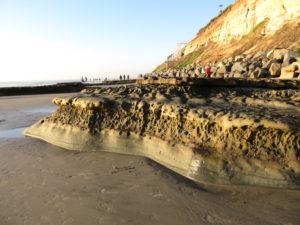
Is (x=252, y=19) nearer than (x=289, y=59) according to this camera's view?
No

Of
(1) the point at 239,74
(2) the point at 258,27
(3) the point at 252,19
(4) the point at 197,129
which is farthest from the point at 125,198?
(3) the point at 252,19

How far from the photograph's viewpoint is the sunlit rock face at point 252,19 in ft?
49.4

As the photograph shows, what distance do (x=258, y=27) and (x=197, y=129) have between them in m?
18.6

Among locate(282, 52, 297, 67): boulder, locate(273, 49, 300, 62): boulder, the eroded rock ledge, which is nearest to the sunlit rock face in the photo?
locate(273, 49, 300, 62): boulder

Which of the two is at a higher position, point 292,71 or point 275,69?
point 275,69

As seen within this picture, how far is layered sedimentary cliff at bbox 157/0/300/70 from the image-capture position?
13.9m

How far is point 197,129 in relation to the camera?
2.22 m

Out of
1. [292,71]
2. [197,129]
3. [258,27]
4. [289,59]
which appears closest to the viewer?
[197,129]

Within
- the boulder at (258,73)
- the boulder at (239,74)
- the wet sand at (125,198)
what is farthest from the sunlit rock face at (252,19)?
the wet sand at (125,198)

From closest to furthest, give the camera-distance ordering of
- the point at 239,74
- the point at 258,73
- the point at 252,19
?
the point at 258,73 < the point at 239,74 < the point at 252,19

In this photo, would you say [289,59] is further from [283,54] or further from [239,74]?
[239,74]

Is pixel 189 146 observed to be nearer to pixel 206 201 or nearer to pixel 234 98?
pixel 206 201

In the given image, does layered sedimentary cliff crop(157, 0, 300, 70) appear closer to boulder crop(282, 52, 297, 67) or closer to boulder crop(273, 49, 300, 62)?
boulder crop(273, 49, 300, 62)

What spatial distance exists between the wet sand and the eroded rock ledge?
159mm
